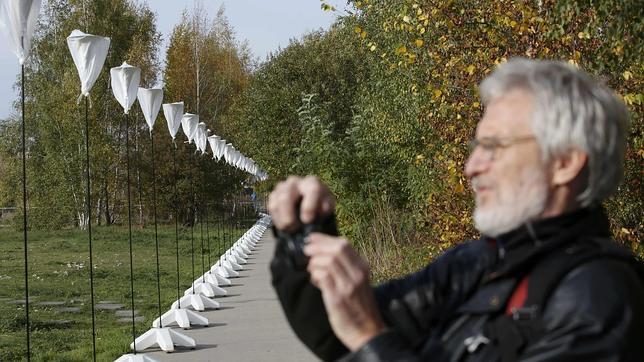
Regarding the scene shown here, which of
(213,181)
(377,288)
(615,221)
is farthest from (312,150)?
(213,181)

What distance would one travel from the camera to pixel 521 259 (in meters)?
2.24

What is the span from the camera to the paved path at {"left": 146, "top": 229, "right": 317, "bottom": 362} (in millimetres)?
11445

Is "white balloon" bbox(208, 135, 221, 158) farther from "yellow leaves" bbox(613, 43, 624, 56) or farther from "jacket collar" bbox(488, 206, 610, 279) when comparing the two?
"jacket collar" bbox(488, 206, 610, 279)

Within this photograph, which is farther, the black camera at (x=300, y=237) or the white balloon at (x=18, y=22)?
the white balloon at (x=18, y=22)

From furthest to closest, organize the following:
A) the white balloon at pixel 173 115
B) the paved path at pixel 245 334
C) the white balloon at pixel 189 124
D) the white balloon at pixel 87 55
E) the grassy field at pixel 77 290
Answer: the white balloon at pixel 189 124, the white balloon at pixel 173 115, the grassy field at pixel 77 290, the paved path at pixel 245 334, the white balloon at pixel 87 55

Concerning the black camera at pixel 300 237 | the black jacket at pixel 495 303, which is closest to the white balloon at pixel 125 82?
the black jacket at pixel 495 303

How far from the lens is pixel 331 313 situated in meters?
2.16

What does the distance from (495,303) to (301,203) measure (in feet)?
1.40

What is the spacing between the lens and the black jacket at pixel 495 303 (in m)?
2.06

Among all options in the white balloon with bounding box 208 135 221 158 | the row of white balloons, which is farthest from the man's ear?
the white balloon with bounding box 208 135 221 158

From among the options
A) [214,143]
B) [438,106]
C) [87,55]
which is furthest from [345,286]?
[214,143]

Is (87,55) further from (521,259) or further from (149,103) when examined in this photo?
(521,259)

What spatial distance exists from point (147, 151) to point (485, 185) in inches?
2059

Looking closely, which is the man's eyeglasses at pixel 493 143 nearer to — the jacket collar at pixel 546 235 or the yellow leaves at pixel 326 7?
the jacket collar at pixel 546 235
